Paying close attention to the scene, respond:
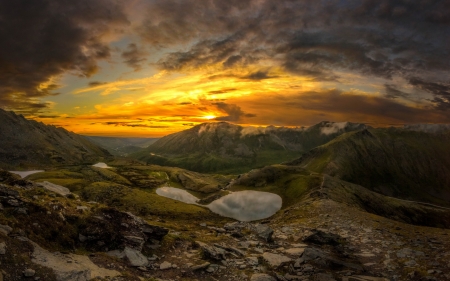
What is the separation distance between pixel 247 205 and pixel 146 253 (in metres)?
81.0

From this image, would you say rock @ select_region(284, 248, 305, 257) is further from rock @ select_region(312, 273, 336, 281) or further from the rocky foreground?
rock @ select_region(312, 273, 336, 281)

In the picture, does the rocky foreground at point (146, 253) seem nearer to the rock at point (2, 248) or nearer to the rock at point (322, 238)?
the rock at point (2, 248)

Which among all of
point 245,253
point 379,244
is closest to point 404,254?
point 379,244

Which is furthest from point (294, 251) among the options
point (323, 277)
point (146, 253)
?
point (146, 253)

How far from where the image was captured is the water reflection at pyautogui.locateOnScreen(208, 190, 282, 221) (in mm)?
95131

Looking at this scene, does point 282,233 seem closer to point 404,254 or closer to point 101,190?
point 404,254

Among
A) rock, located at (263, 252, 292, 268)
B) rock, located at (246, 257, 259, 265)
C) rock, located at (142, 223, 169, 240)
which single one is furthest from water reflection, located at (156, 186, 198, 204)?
rock, located at (246, 257, 259, 265)

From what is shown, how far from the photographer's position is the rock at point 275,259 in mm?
26656

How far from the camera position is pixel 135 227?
2642cm

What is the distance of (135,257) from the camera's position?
862 inches

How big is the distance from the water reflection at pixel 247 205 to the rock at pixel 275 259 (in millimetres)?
63953

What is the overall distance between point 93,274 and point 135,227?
30.7 feet

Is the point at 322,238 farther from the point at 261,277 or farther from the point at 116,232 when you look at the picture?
the point at 116,232

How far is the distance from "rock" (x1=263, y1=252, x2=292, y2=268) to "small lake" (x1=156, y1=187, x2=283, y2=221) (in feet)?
209
